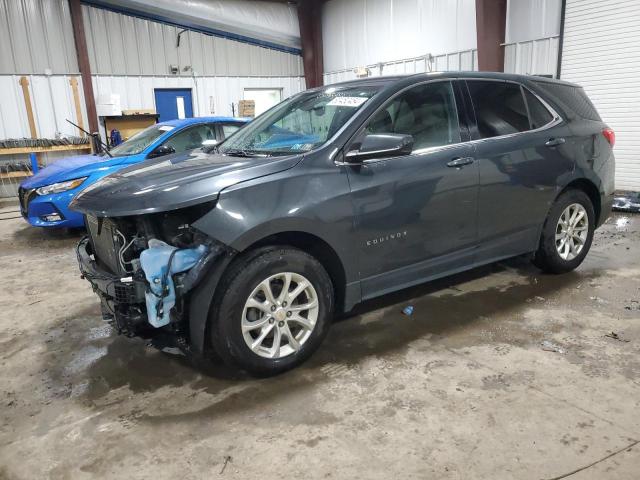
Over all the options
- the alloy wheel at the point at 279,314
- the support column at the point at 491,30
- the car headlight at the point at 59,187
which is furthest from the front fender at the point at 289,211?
the support column at the point at 491,30

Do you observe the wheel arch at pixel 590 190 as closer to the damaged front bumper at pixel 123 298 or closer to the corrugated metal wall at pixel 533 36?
the damaged front bumper at pixel 123 298

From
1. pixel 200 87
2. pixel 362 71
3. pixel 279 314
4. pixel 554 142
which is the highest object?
pixel 362 71

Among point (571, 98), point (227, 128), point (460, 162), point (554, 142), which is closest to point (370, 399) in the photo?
point (460, 162)

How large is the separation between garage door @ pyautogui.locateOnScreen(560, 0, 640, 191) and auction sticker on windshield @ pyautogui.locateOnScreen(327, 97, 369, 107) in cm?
665

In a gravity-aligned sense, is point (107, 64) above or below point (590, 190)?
above

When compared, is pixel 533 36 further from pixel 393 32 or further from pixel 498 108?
pixel 498 108

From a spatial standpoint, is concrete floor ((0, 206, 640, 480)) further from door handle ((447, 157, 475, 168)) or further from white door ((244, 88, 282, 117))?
white door ((244, 88, 282, 117))

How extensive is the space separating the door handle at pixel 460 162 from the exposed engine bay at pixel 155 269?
61.6 inches

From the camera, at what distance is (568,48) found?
26.9 ft

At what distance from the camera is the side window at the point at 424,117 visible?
2.96m

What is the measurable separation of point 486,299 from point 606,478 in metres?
1.87

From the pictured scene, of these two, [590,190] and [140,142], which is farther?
[140,142]

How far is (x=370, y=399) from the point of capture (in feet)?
7.95

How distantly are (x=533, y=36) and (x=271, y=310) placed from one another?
8451 mm
